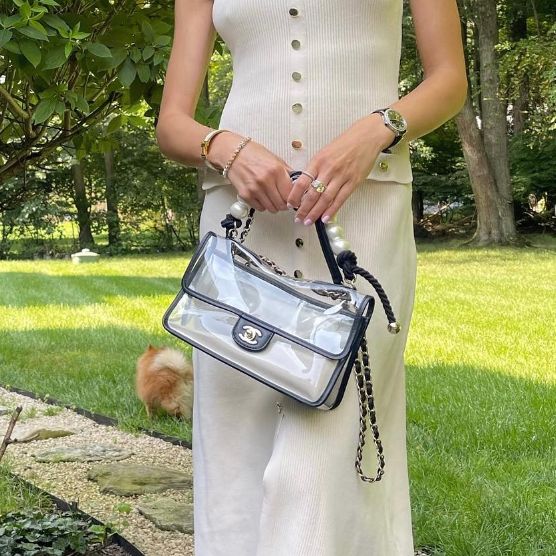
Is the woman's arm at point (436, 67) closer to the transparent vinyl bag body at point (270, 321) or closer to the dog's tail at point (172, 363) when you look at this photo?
the transparent vinyl bag body at point (270, 321)

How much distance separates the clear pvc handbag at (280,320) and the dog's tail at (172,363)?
160 inches

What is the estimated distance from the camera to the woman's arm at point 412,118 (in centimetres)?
162

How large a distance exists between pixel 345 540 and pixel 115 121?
2328 mm

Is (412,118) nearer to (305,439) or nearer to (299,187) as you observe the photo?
(299,187)

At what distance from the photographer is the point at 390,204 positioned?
179cm

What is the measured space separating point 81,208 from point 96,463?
1998 centimetres

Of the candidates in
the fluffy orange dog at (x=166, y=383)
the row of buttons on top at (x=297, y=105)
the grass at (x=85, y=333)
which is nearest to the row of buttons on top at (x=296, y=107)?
the row of buttons on top at (x=297, y=105)

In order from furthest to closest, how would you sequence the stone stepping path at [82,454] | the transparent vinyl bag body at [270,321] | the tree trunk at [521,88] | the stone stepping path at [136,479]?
the tree trunk at [521,88]
the stone stepping path at [82,454]
the stone stepping path at [136,479]
the transparent vinyl bag body at [270,321]

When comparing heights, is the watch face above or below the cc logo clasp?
above

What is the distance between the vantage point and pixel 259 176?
163 cm

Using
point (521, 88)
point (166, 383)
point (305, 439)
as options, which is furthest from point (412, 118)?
point (521, 88)

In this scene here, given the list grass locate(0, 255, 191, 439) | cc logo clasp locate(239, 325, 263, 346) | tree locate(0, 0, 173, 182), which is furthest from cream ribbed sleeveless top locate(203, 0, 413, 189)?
grass locate(0, 255, 191, 439)

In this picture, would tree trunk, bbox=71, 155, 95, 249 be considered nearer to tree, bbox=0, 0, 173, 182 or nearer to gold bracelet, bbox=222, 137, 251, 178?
tree, bbox=0, 0, 173, 182

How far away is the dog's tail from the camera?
18.6ft
